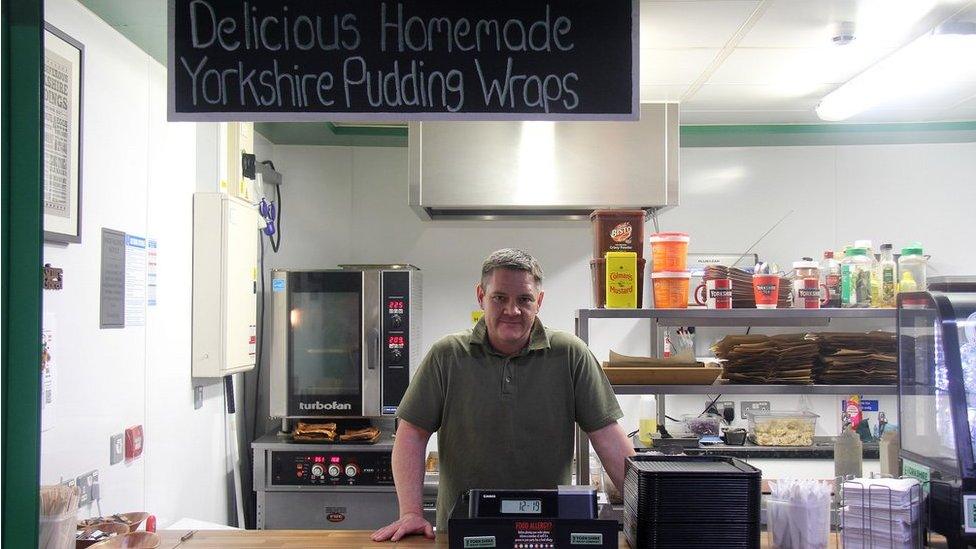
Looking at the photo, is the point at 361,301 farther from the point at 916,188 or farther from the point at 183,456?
the point at 916,188

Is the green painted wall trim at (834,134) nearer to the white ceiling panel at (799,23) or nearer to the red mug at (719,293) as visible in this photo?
the white ceiling panel at (799,23)

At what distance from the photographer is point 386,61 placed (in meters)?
1.72

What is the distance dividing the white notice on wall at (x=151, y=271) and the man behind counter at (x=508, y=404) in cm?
121

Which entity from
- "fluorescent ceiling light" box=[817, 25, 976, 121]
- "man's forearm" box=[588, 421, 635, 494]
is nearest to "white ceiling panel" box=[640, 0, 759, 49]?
"fluorescent ceiling light" box=[817, 25, 976, 121]

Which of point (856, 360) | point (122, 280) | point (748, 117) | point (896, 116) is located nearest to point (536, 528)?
point (856, 360)

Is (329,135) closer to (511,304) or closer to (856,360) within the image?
(511,304)

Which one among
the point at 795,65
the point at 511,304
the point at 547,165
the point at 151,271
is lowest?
the point at 511,304

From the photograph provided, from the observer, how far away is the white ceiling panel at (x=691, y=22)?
2.73m

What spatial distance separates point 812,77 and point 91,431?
342 centimetres

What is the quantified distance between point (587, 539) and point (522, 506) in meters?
0.15

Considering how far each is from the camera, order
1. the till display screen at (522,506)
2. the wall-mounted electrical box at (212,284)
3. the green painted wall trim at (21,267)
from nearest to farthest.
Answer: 1. the green painted wall trim at (21,267)
2. the till display screen at (522,506)
3. the wall-mounted electrical box at (212,284)

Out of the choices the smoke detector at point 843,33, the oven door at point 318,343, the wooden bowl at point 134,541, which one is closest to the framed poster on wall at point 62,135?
the wooden bowl at point 134,541

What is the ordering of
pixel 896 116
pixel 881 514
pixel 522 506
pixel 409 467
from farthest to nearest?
pixel 896 116
pixel 409 467
pixel 881 514
pixel 522 506

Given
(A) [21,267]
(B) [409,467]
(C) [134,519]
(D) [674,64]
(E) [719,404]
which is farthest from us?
(E) [719,404]
